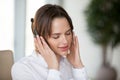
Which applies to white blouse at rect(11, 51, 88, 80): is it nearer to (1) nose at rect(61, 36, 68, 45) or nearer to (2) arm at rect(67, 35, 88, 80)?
(2) arm at rect(67, 35, 88, 80)

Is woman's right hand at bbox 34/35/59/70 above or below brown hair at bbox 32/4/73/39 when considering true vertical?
below

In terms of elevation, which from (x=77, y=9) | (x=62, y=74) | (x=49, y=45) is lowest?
(x=62, y=74)

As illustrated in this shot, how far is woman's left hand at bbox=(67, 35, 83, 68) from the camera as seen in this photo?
888 mm

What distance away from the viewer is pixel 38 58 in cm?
87

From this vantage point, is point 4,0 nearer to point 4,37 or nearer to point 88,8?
point 4,37

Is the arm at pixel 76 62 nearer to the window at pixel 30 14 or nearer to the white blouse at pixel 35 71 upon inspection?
the white blouse at pixel 35 71

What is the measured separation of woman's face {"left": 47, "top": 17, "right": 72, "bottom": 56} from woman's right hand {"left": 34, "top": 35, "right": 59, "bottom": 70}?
1.2 inches

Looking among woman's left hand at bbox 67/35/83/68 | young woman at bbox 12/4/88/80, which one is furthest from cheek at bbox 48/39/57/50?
woman's left hand at bbox 67/35/83/68

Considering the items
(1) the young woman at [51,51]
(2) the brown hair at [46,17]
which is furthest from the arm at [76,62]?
(2) the brown hair at [46,17]

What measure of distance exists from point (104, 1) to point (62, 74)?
1.70 feet

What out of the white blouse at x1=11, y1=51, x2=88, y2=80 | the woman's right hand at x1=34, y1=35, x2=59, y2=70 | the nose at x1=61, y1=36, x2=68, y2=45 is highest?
the nose at x1=61, y1=36, x2=68, y2=45

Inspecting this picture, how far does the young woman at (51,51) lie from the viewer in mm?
761

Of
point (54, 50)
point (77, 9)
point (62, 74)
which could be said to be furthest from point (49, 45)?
point (77, 9)

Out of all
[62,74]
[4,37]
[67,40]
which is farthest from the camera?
[4,37]
